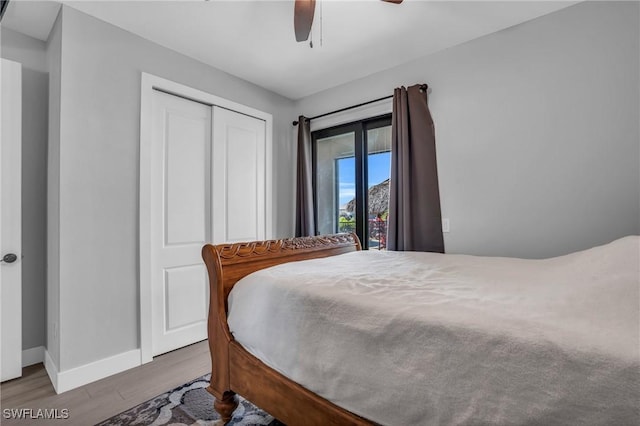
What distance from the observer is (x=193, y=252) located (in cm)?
270

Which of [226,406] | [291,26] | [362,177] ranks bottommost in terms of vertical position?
[226,406]

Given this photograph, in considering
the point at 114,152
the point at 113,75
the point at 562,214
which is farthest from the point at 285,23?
the point at 562,214

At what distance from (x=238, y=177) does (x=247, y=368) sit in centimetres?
211

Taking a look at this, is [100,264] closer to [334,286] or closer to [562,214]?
[334,286]

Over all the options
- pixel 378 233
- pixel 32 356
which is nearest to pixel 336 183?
pixel 378 233

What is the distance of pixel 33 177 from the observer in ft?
7.35

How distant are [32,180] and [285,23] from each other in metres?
2.24

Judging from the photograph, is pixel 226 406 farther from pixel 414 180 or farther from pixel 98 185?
pixel 414 180

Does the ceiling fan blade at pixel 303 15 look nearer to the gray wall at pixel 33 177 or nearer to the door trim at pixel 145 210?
the door trim at pixel 145 210

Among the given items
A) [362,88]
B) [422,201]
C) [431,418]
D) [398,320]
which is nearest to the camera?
[431,418]

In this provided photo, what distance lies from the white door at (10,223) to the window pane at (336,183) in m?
2.55

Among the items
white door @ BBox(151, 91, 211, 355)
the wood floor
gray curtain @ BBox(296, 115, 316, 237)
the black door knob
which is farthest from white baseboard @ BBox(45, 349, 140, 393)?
gray curtain @ BBox(296, 115, 316, 237)

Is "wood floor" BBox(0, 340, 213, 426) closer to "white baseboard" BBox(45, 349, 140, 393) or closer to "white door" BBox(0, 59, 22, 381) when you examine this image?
"white baseboard" BBox(45, 349, 140, 393)

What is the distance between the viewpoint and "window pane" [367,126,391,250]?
3080 millimetres
